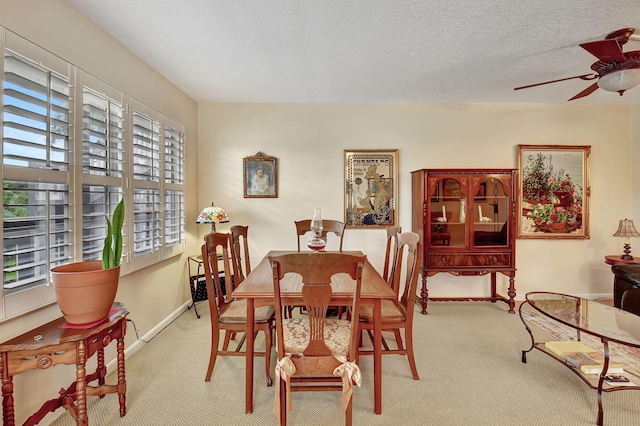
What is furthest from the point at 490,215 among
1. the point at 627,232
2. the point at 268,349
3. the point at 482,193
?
the point at 268,349

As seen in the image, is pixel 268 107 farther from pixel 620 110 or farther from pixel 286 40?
pixel 620 110

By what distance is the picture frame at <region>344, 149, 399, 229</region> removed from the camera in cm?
351

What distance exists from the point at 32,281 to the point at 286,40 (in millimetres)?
2285

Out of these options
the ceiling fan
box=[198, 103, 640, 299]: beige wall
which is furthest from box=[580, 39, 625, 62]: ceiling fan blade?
box=[198, 103, 640, 299]: beige wall

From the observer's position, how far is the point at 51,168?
1571 mm

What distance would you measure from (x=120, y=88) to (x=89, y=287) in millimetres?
1690

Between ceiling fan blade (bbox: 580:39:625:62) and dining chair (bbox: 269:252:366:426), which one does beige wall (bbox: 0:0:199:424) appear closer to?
dining chair (bbox: 269:252:366:426)

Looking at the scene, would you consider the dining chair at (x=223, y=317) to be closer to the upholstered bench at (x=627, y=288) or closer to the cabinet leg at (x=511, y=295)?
the cabinet leg at (x=511, y=295)

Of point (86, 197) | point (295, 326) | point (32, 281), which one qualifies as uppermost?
point (86, 197)

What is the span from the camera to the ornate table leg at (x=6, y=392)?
1.17 metres

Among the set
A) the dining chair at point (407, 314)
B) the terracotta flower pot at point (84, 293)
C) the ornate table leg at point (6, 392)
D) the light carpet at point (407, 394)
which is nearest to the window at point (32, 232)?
the terracotta flower pot at point (84, 293)

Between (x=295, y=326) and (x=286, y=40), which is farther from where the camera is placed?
(x=286, y=40)

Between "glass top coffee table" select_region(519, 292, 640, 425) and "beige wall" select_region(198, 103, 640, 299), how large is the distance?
52.3 inches

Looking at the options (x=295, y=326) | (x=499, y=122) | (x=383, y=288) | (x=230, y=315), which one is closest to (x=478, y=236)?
(x=499, y=122)
